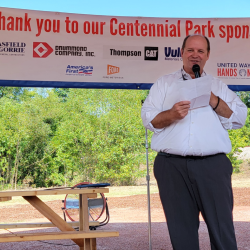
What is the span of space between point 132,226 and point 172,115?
4.85m

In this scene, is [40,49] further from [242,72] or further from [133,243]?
Answer: [133,243]

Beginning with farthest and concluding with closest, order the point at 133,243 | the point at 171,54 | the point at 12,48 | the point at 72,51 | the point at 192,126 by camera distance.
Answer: the point at 133,243, the point at 171,54, the point at 72,51, the point at 12,48, the point at 192,126

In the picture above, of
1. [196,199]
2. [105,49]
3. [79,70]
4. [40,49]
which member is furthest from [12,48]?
[196,199]

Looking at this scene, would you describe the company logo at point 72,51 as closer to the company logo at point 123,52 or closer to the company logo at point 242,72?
the company logo at point 123,52

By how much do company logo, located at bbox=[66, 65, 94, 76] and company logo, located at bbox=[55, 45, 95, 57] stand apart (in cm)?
15

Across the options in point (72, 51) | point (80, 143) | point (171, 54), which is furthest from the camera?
point (80, 143)

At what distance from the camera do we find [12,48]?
4.31 meters

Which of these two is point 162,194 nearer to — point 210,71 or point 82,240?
point 82,240

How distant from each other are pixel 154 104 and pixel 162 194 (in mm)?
592

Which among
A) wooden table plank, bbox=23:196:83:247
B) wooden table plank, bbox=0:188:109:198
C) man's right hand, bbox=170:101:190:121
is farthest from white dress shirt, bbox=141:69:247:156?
wooden table plank, bbox=23:196:83:247

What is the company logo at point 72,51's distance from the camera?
173 inches

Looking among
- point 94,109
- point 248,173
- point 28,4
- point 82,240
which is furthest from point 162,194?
point 28,4

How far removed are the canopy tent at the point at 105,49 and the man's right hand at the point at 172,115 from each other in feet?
6.98

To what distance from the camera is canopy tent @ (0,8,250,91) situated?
170 inches
